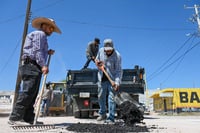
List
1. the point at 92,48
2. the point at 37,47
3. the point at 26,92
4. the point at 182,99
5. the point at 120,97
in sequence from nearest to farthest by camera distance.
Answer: the point at 26,92 < the point at 37,47 < the point at 120,97 < the point at 92,48 < the point at 182,99

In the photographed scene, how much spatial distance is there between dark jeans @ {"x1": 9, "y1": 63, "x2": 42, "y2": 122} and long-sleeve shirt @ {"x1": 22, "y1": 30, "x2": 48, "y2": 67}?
0.54 ft

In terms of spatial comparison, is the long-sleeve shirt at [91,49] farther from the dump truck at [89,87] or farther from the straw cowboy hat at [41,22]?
the straw cowboy hat at [41,22]

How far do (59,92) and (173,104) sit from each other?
33.9 ft

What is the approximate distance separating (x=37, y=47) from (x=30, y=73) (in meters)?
0.47

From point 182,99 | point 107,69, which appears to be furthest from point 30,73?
point 182,99

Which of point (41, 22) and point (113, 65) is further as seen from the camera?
point (113, 65)

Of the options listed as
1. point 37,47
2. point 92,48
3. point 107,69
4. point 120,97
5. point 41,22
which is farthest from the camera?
point 92,48

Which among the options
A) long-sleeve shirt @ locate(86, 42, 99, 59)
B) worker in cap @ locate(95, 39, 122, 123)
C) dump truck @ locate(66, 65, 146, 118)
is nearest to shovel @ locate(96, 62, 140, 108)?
worker in cap @ locate(95, 39, 122, 123)

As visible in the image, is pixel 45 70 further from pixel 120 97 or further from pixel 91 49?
pixel 91 49

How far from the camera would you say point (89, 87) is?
899cm

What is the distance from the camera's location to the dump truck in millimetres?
8898

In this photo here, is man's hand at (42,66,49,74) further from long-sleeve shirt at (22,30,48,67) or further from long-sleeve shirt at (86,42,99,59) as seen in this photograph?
long-sleeve shirt at (86,42,99,59)

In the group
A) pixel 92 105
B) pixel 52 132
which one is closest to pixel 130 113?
pixel 52 132

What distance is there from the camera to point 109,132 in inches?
150
